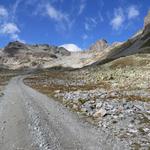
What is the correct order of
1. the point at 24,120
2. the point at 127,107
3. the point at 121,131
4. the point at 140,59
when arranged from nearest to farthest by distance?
the point at 121,131 < the point at 24,120 < the point at 127,107 < the point at 140,59

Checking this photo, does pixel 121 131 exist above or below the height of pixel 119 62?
below

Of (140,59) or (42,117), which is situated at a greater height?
(140,59)

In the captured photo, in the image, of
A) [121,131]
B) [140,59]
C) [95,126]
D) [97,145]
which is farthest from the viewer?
[140,59]

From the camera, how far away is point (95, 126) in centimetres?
1977

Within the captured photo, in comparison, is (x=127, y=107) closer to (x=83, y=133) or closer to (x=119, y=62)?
(x=83, y=133)

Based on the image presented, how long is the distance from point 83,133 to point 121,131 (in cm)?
241

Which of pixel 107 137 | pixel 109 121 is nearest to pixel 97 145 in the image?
pixel 107 137

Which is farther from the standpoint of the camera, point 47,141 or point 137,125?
point 137,125

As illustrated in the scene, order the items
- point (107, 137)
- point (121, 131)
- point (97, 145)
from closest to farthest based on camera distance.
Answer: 1. point (97, 145)
2. point (107, 137)
3. point (121, 131)

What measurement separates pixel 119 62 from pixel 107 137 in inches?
4363

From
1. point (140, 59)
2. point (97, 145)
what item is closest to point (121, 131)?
point (97, 145)

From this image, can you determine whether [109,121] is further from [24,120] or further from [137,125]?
[24,120]

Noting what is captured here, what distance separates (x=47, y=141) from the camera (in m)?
15.7

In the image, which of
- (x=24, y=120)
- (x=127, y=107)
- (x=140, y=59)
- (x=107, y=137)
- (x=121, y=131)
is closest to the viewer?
(x=107, y=137)
